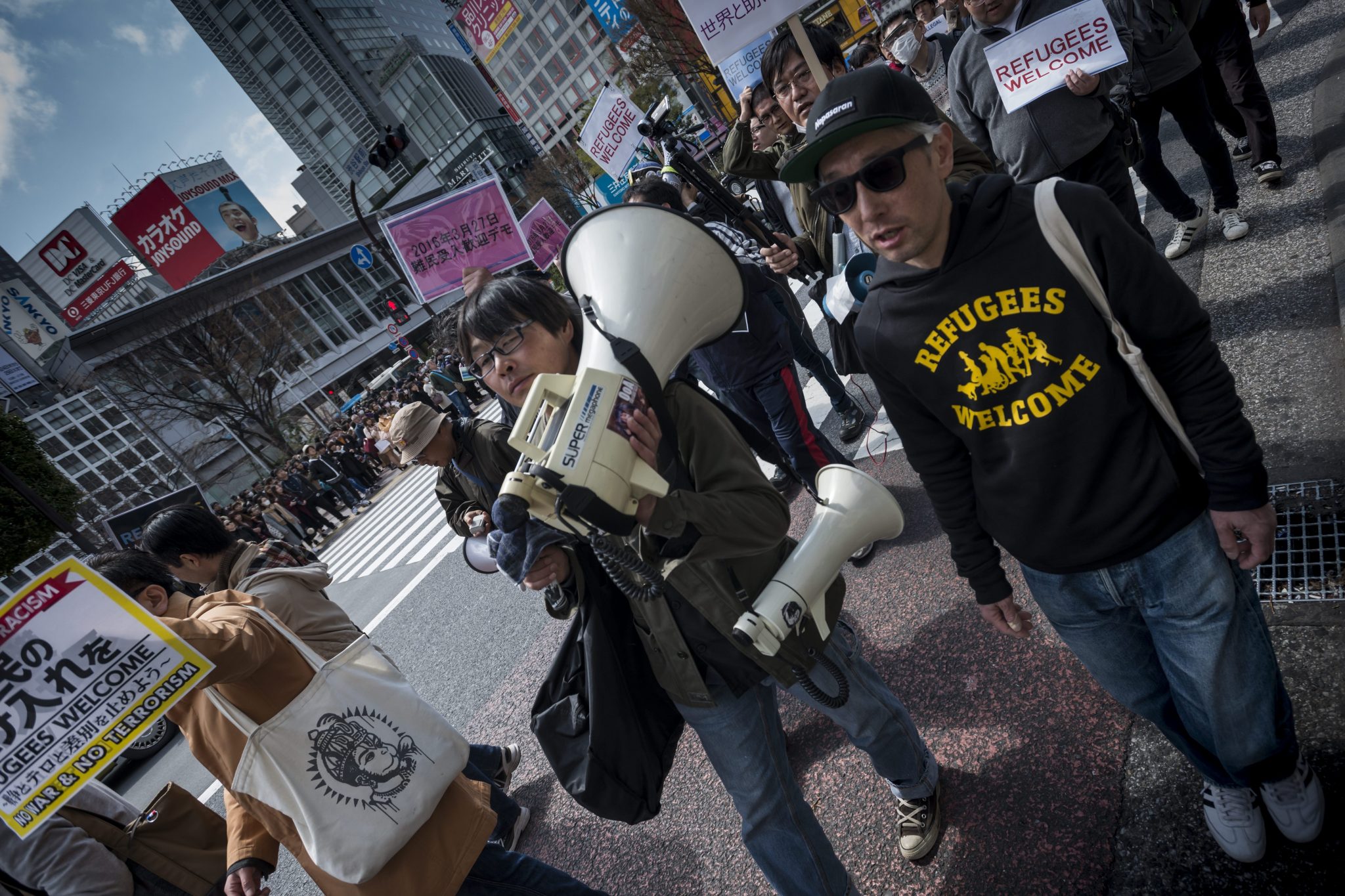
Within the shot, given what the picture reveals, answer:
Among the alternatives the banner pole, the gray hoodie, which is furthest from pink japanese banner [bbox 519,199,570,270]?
the gray hoodie

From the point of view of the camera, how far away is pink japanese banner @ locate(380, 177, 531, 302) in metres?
7.88

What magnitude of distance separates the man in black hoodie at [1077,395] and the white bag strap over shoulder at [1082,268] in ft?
0.06

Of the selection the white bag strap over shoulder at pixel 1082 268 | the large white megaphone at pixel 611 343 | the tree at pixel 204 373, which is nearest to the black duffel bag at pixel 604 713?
the large white megaphone at pixel 611 343

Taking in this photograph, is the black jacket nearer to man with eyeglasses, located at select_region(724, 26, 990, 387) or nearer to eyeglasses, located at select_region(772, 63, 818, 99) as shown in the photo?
man with eyeglasses, located at select_region(724, 26, 990, 387)

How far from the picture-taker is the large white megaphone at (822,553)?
5.07 ft

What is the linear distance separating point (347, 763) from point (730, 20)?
4258 mm

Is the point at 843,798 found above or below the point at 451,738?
below

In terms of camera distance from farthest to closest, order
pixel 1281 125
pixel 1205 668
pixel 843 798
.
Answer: pixel 1281 125 < pixel 843 798 < pixel 1205 668

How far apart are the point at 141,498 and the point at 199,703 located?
Answer: 3002 cm

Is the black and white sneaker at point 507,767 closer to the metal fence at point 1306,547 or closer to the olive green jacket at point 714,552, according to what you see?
the olive green jacket at point 714,552

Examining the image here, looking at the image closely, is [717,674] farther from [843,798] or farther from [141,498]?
[141,498]

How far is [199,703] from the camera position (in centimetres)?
183

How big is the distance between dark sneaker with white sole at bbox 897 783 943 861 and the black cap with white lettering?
6.41 feet

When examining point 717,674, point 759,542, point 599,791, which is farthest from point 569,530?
point 599,791
